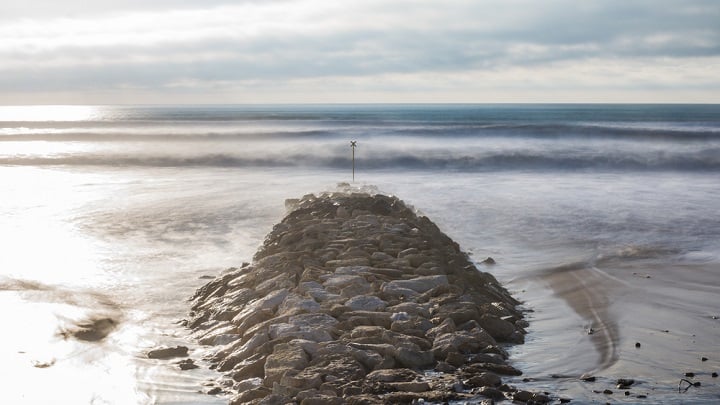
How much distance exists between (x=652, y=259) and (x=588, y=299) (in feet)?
12.4

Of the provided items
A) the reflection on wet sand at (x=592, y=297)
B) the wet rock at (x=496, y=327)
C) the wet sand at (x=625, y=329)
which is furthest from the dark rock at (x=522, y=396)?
the wet rock at (x=496, y=327)

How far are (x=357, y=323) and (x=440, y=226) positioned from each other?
1007 cm

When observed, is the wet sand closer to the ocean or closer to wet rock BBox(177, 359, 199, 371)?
the ocean

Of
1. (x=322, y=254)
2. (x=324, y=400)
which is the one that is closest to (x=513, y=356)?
(x=324, y=400)

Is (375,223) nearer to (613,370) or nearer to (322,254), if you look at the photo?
(322,254)

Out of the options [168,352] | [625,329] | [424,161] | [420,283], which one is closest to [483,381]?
[625,329]

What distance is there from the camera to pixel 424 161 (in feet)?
144

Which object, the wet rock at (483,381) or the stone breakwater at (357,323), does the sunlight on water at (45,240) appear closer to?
the stone breakwater at (357,323)

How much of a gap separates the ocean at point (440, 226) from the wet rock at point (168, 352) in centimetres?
15

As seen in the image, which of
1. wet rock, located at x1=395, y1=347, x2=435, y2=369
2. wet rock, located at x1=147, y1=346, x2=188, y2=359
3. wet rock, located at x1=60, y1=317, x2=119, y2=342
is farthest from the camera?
wet rock, located at x1=60, y1=317, x2=119, y2=342

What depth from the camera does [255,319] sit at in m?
9.49

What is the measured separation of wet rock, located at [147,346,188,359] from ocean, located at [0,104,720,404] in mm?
151

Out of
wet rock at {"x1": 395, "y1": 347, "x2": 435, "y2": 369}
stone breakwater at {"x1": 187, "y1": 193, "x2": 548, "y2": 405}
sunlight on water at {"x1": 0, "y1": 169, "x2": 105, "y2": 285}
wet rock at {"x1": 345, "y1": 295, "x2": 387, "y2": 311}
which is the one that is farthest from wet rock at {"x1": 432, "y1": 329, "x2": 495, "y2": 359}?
sunlight on water at {"x1": 0, "y1": 169, "x2": 105, "y2": 285}

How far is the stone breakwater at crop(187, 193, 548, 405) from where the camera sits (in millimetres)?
7406
